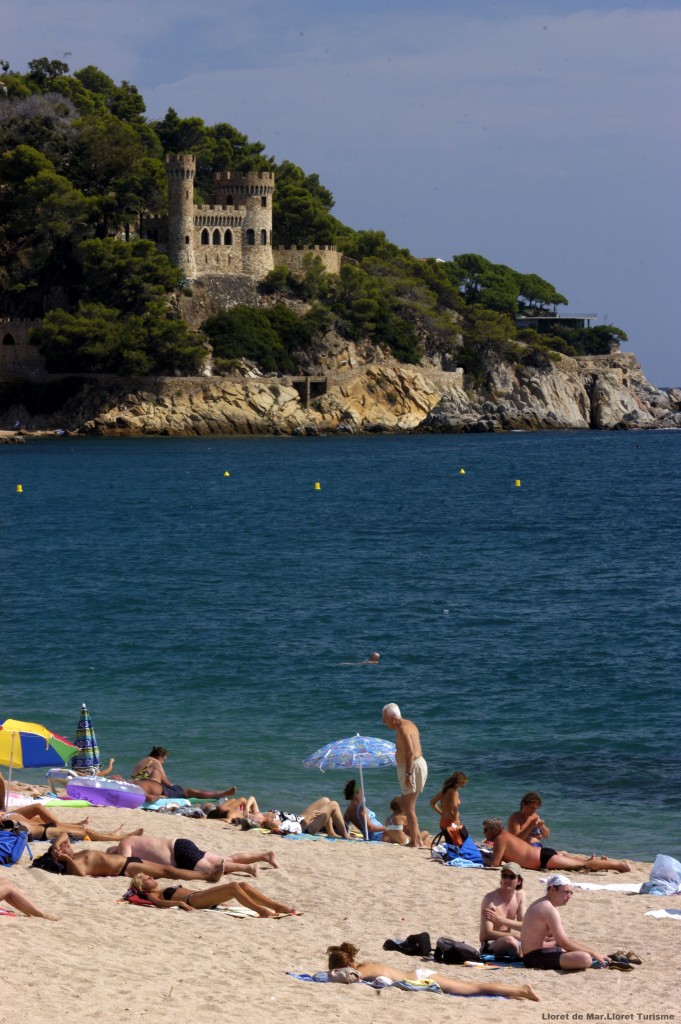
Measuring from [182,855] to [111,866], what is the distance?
555 millimetres

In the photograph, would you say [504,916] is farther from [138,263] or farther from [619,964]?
Result: [138,263]

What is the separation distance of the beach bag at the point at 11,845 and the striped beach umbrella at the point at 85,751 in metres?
3.21

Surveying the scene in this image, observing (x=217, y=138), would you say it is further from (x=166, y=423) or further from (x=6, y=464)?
(x=6, y=464)

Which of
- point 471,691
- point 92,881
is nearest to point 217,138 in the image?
point 471,691

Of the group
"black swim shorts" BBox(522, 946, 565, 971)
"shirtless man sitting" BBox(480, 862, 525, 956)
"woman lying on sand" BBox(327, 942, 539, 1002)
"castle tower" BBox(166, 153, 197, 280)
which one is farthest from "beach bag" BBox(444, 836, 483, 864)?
"castle tower" BBox(166, 153, 197, 280)

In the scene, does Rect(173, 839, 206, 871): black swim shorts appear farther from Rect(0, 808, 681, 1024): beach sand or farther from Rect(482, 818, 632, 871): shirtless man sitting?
Rect(482, 818, 632, 871): shirtless man sitting

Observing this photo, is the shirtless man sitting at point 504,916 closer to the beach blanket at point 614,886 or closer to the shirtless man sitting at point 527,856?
the beach blanket at point 614,886

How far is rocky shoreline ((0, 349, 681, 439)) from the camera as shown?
8144cm

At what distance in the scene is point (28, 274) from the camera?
82188 mm

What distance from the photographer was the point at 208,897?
33.6 feet

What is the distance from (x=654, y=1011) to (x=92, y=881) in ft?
13.6

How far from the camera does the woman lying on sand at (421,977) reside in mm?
8781

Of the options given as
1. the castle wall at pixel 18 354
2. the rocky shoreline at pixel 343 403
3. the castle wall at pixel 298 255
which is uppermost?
the castle wall at pixel 298 255

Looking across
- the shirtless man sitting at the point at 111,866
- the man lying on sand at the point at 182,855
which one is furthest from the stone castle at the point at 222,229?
the shirtless man sitting at the point at 111,866
